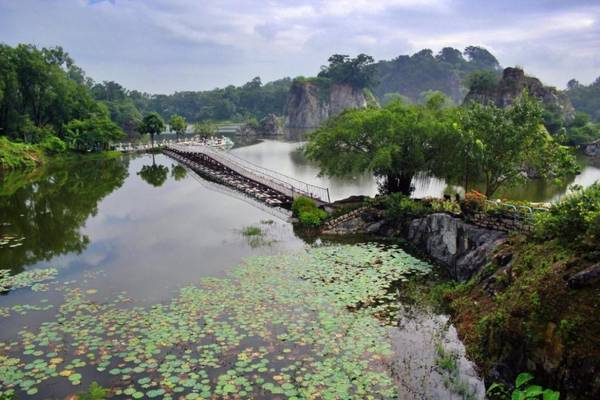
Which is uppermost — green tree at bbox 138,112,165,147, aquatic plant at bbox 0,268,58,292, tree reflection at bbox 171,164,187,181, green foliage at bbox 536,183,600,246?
Answer: green tree at bbox 138,112,165,147

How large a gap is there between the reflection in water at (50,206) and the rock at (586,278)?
2146 cm

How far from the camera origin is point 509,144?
23.3 m

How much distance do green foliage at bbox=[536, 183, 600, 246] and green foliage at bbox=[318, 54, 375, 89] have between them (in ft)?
524

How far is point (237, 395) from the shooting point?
11.0 metres

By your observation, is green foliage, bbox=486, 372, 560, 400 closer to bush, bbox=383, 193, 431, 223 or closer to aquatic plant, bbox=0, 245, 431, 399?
aquatic plant, bbox=0, 245, 431, 399

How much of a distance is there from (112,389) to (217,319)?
166 inches

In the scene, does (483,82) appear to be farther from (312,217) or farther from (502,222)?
(502,222)

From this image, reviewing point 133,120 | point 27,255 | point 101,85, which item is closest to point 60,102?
point 133,120


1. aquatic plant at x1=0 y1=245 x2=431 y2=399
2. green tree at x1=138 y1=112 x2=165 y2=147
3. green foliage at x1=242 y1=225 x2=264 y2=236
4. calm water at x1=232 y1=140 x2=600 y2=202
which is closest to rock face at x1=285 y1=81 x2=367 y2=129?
green tree at x1=138 y1=112 x2=165 y2=147

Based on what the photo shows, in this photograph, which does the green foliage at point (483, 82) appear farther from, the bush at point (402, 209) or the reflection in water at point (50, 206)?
the bush at point (402, 209)

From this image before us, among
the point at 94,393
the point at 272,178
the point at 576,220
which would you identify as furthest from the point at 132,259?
the point at 272,178

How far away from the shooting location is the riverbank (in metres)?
9.94

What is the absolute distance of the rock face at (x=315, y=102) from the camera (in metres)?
169

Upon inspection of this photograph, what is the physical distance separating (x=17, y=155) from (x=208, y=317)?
55.5 metres
